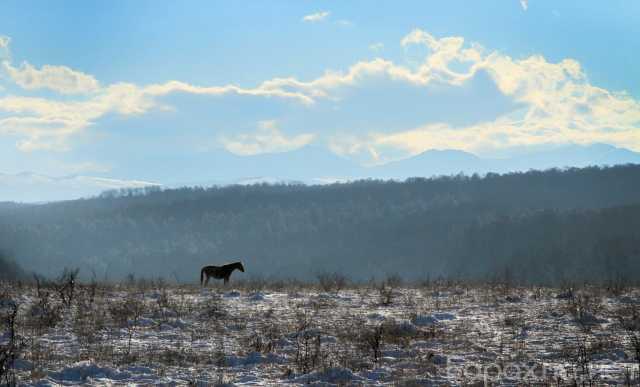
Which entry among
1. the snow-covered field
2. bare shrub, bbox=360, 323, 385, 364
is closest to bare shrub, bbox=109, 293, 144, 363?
the snow-covered field

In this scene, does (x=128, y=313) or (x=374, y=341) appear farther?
(x=128, y=313)

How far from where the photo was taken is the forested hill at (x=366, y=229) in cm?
12825

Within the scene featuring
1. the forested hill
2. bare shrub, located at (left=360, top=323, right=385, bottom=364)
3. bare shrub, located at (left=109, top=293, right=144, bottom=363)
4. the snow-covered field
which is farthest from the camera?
the forested hill

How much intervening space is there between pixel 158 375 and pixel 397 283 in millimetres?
11661

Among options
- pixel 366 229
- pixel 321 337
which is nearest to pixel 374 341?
pixel 321 337

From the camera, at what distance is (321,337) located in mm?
11859

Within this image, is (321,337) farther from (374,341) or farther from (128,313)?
(128,313)

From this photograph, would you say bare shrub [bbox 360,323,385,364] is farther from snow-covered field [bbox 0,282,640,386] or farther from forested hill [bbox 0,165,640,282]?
forested hill [bbox 0,165,640,282]

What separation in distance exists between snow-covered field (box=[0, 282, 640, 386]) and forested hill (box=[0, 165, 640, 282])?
109000 mm

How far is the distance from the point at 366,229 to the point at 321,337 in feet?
491

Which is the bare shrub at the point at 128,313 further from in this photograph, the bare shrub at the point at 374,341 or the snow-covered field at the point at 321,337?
the bare shrub at the point at 374,341

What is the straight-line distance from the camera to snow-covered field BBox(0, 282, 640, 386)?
9.34 m

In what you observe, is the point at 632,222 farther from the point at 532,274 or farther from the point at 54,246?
the point at 54,246

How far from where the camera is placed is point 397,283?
19953 millimetres
